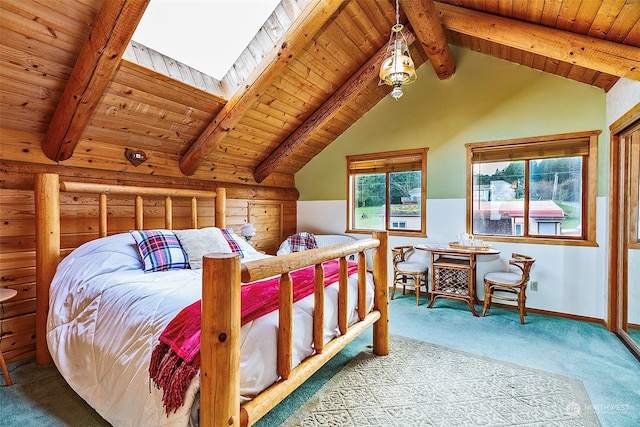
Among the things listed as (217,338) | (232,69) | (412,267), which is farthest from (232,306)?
(412,267)

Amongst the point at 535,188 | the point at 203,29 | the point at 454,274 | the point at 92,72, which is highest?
the point at 203,29

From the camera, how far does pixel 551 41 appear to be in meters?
2.45

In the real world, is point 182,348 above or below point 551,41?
below

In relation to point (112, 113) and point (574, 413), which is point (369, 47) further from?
point (574, 413)

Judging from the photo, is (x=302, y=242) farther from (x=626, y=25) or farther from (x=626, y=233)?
(x=626, y=25)

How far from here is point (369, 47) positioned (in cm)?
345

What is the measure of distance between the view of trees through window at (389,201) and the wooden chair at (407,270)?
19.6 inches

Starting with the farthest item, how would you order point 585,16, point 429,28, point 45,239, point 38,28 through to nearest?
point 429,28, point 45,239, point 585,16, point 38,28

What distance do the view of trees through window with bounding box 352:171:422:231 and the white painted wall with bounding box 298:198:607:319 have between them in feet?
1.00

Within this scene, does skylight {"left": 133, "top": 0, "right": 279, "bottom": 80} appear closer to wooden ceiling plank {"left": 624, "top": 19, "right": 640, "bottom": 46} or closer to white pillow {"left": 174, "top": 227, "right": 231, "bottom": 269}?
white pillow {"left": 174, "top": 227, "right": 231, "bottom": 269}

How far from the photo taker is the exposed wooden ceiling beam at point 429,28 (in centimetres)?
267

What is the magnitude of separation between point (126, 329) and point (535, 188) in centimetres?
427

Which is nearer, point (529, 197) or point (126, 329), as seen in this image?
point (126, 329)

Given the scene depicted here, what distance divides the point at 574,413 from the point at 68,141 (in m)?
4.03
